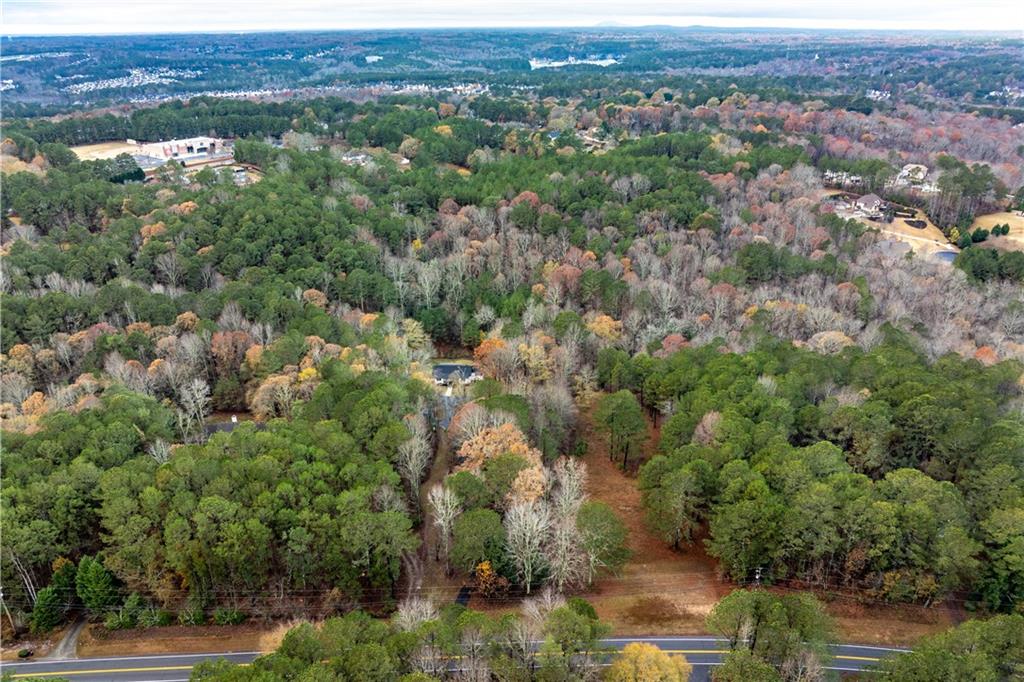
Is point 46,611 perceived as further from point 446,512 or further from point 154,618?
point 446,512

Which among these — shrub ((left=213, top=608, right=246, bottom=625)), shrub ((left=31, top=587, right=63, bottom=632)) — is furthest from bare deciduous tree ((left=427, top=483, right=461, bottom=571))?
shrub ((left=31, top=587, right=63, bottom=632))

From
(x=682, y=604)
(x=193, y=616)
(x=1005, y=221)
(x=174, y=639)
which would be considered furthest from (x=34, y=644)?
(x=1005, y=221)

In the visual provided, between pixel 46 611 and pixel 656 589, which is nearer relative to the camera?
pixel 46 611

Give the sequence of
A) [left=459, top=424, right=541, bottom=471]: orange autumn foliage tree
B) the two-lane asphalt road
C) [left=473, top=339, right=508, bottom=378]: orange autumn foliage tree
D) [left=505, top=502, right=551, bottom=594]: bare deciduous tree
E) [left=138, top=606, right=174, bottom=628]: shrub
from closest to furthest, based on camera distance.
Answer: the two-lane asphalt road
[left=138, top=606, right=174, bottom=628]: shrub
[left=505, top=502, right=551, bottom=594]: bare deciduous tree
[left=459, top=424, right=541, bottom=471]: orange autumn foliage tree
[left=473, top=339, right=508, bottom=378]: orange autumn foliage tree

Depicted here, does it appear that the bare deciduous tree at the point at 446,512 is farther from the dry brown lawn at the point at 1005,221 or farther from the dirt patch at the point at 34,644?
the dry brown lawn at the point at 1005,221

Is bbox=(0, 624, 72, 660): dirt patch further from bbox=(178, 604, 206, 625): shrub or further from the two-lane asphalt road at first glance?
bbox=(178, 604, 206, 625): shrub

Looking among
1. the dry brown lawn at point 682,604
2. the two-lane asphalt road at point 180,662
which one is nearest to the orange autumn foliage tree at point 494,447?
the dry brown lawn at point 682,604

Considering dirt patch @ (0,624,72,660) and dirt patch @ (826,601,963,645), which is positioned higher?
dirt patch @ (826,601,963,645)
